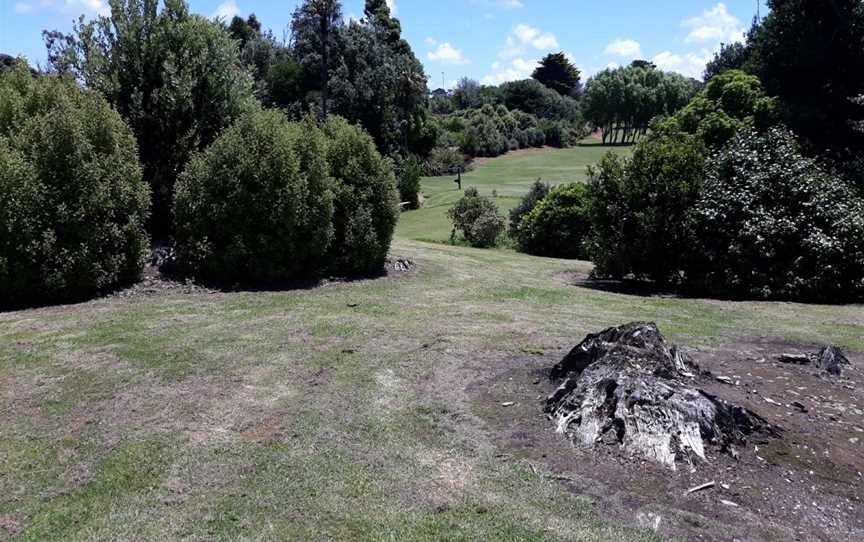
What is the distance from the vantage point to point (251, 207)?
12148mm

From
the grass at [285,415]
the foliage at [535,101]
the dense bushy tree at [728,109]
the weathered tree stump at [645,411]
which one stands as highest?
the foliage at [535,101]

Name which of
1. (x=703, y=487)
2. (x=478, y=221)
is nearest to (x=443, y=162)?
(x=478, y=221)

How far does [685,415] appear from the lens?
5324mm

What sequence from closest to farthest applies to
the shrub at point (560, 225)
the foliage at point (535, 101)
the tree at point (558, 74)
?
the shrub at point (560, 225)
the foliage at point (535, 101)
the tree at point (558, 74)

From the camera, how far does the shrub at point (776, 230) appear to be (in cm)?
1298

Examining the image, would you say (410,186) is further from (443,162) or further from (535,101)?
(535,101)

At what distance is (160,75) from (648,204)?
10062 millimetres

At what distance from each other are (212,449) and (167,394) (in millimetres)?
1437

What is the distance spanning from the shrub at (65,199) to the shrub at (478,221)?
1702 centimetres

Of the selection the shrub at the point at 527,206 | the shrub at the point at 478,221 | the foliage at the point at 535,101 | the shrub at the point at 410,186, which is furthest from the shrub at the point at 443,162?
the shrub at the point at 478,221

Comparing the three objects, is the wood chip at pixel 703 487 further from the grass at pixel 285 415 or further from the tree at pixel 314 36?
the tree at pixel 314 36

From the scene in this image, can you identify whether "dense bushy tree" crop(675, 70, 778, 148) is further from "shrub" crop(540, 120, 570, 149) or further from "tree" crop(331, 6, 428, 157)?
"shrub" crop(540, 120, 570, 149)

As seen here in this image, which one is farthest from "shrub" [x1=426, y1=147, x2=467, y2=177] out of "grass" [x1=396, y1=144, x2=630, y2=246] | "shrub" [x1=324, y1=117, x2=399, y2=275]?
"shrub" [x1=324, y1=117, x2=399, y2=275]

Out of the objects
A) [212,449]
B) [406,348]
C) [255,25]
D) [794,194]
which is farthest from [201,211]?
[255,25]
